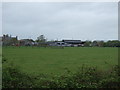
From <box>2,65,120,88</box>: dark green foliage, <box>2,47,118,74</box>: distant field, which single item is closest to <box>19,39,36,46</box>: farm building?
<box>2,47,118,74</box>: distant field

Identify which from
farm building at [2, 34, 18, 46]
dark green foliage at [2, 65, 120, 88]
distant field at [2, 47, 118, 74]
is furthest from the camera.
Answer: farm building at [2, 34, 18, 46]

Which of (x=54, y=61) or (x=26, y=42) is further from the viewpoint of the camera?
(x=26, y=42)

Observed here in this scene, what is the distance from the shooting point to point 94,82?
5.58 meters

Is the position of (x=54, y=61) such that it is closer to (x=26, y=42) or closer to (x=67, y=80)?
(x=67, y=80)

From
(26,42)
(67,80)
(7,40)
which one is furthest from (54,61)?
(26,42)

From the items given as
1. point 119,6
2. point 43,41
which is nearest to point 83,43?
point 43,41

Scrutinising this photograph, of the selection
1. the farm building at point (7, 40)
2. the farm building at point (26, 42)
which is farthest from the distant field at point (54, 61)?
the farm building at point (26, 42)

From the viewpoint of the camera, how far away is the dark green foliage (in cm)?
524

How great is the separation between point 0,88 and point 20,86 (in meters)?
0.48

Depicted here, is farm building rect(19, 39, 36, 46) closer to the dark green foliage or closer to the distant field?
the distant field

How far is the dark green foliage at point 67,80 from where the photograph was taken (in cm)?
524

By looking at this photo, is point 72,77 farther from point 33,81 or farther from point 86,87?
point 33,81

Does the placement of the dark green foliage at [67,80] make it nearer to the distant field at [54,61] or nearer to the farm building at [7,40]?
the distant field at [54,61]

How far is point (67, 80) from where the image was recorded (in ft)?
17.7
